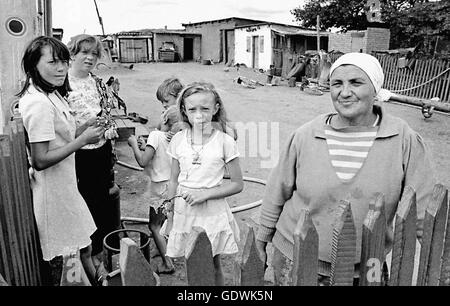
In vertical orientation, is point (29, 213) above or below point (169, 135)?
below

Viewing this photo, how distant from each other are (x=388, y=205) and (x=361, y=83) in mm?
610

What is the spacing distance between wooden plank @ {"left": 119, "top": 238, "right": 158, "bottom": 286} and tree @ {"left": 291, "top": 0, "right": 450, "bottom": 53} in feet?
60.2

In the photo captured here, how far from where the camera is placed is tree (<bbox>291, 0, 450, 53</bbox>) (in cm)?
1873

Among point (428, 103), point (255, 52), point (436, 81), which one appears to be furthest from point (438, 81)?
point (255, 52)

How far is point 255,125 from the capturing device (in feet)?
34.1

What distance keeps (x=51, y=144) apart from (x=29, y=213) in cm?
43

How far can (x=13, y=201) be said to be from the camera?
2260 mm

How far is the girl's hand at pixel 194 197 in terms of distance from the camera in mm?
2641

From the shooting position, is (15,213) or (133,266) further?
(15,213)

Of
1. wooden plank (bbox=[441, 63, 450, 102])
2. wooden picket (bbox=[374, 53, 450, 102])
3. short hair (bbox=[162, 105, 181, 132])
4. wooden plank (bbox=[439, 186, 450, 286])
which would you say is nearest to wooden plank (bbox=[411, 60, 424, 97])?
wooden picket (bbox=[374, 53, 450, 102])

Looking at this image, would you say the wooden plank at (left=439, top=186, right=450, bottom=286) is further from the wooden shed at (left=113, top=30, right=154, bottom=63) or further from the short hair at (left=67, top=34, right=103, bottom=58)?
the wooden shed at (left=113, top=30, right=154, bottom=63)

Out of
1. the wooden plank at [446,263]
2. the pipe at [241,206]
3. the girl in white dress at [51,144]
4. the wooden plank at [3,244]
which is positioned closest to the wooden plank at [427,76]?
the pipe at [241,206]

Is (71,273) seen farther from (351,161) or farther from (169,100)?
(169,100)
